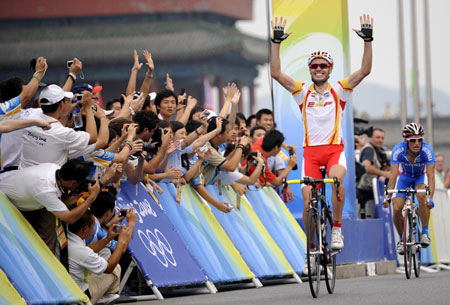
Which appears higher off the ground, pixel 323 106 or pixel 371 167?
pixel 323 106

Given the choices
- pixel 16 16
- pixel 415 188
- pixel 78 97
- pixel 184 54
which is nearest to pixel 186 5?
pixel 184 54

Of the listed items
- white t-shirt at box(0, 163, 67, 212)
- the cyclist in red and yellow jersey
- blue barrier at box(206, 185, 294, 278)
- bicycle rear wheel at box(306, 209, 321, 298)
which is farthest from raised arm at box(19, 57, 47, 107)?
blue barrier at box(206, 185, 294, 278)

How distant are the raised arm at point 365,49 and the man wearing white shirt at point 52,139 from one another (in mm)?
3683

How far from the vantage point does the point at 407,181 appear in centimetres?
1716

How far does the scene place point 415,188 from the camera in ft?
56.1

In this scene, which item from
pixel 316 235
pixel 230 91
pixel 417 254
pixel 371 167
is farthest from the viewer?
pixel 371 167

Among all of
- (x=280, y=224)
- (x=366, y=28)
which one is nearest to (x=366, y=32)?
(x=366, y=28)

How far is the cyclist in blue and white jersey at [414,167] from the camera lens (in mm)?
16594

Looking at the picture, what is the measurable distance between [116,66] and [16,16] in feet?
30.2

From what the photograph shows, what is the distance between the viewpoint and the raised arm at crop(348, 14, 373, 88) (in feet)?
42.5

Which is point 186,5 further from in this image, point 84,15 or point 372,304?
point 372,304

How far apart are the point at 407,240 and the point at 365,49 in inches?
A: 157

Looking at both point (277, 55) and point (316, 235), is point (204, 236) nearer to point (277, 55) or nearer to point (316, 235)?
point (316, 235)

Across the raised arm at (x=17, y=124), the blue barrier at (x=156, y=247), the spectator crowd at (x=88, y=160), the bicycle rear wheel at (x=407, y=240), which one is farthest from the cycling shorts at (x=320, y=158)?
the raised arm at (x=17, y=124)
